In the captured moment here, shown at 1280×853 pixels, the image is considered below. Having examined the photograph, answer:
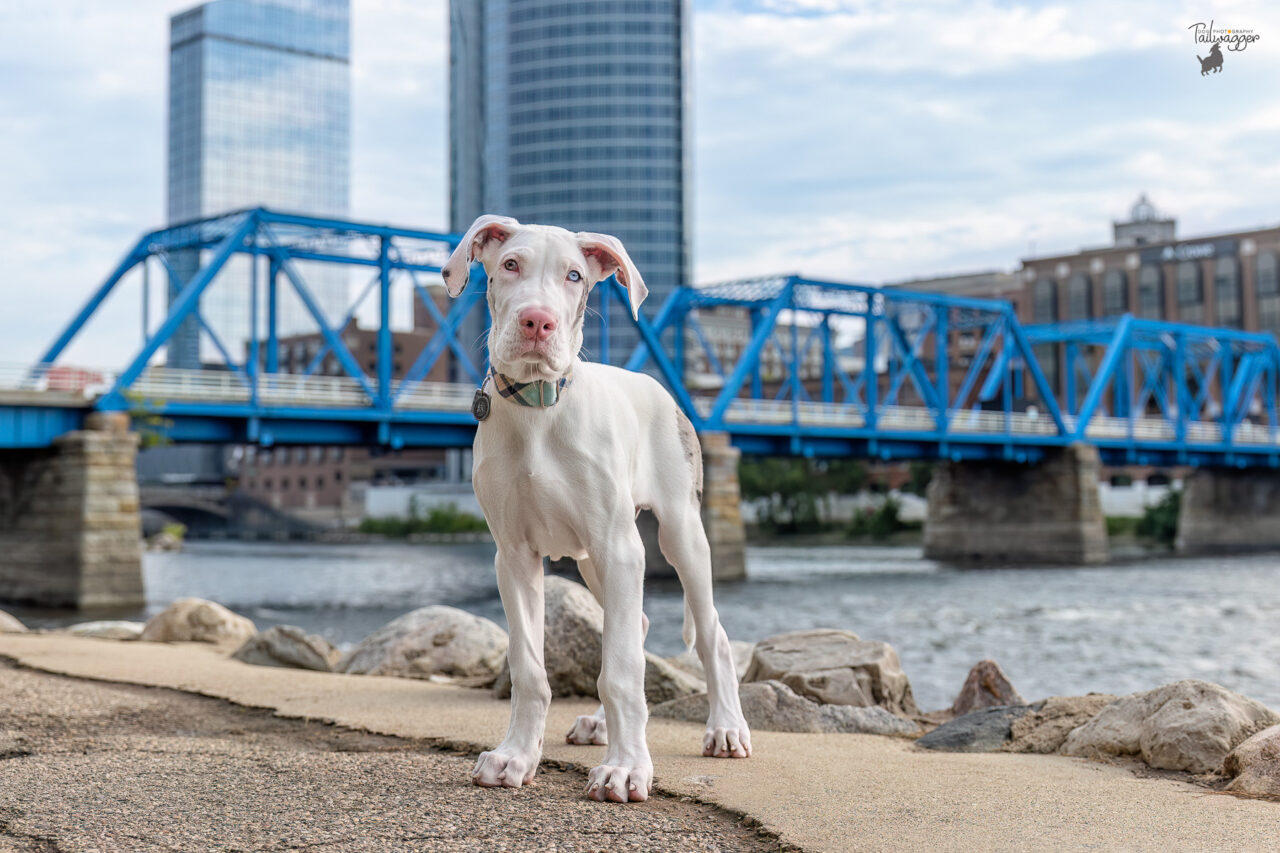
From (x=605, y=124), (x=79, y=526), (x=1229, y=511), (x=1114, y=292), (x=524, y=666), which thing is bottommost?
(x=1229, y=511)

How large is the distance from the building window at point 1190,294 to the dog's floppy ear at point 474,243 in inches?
4473

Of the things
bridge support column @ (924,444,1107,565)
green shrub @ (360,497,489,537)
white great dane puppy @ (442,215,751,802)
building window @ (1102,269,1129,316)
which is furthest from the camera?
building window @ (1102,269,1129,316)

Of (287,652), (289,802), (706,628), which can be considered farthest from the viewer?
(287,652)

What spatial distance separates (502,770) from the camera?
19.2ft

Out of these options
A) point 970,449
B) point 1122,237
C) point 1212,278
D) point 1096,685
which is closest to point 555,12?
point 1122,237

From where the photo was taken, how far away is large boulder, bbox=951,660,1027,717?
10555 millimetres

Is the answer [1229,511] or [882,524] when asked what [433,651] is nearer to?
[1229,511]

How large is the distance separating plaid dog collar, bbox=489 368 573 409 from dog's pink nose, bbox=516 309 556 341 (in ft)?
0.95

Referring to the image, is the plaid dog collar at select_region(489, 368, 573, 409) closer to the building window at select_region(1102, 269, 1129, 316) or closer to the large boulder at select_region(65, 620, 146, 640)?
the large boulder at select_region(65, 620, 146, 640)

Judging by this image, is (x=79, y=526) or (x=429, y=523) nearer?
(x=79, y=526)

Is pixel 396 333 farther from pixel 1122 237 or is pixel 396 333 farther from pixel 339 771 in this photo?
pixel 339 771

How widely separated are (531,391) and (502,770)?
1.76 m

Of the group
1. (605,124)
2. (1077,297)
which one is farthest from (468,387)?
(605,124)

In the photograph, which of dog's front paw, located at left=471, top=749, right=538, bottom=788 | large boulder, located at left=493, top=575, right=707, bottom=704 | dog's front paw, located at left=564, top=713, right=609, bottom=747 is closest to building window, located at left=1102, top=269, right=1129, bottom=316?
large boulder, located at left=493, top=575, right=707, bottom=704
